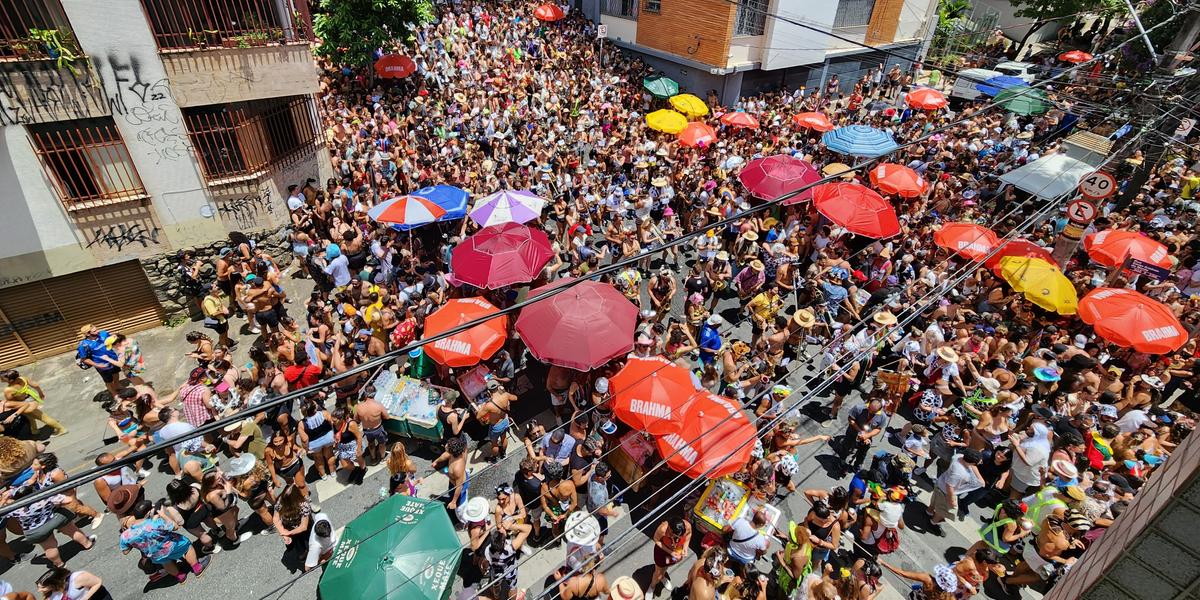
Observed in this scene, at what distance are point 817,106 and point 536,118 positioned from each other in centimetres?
1289

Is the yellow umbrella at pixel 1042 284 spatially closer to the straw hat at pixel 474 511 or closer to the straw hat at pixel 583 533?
the straw hat at pixel 583 533

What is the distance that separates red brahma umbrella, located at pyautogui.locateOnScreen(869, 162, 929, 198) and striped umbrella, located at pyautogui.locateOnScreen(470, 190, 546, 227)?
345 inches

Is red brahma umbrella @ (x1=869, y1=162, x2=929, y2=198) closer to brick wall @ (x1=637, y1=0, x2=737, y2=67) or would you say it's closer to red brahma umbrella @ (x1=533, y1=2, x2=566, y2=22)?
brick wall @ (x1=637, y1=0, x2=737, y2=67)

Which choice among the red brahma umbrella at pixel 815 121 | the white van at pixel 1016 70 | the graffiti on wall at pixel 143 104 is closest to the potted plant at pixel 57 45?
the graffiti on wall at pixel 143 104

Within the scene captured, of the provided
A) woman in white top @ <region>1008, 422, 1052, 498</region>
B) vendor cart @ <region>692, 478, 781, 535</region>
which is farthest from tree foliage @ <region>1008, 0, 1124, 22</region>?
vendor cart @ <region>692, 478, 781, 535</region>

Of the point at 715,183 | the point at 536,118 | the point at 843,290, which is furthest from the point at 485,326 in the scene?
the point at 536,118

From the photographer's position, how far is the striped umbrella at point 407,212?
10.6 metres

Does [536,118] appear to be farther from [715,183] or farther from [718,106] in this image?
[718,106]

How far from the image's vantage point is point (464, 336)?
804 centimetres

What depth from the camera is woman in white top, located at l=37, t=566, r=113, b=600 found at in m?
5.21

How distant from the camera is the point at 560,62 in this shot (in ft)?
76.3

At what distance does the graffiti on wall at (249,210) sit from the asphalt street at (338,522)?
3422 millimetres

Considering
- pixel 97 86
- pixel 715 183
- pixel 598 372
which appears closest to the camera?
pixel 598 372

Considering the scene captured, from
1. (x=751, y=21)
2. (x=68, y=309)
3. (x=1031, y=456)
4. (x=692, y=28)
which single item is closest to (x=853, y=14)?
(x=751, y=21)
